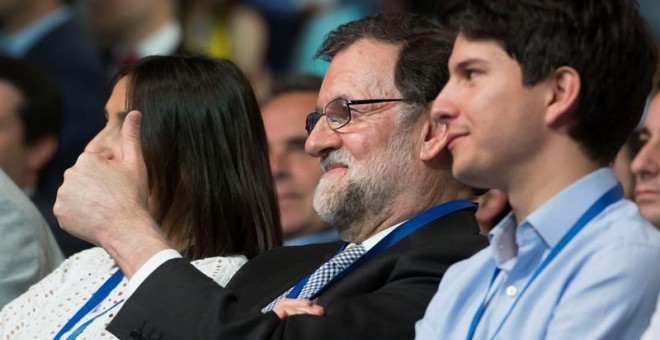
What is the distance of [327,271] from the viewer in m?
2.86

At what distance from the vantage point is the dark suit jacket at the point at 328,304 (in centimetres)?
257

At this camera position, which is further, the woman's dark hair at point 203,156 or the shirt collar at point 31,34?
the shirt collar at point 31,34

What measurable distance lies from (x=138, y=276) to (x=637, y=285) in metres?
1.05

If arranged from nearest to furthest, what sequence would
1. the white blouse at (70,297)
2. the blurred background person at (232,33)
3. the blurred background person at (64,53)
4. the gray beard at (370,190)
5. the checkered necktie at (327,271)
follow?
the checkered necktie at (327,271) < the gray beard at (370,190) < the white blouse at (70,297) < the blurred background person at (64,53) < the blurred background person at (232,33)

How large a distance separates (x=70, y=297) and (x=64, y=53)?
12.0 ft

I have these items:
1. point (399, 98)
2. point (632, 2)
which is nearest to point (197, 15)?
point (399, 98)

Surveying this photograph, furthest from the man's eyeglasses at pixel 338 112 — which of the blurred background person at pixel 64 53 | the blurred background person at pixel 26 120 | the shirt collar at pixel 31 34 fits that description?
the shirt collar at pixel 31 34

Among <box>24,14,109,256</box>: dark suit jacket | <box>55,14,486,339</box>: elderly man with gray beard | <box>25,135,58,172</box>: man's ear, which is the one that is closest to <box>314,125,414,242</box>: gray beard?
<box>55,14,486,339</box>: elderly man with gray beard

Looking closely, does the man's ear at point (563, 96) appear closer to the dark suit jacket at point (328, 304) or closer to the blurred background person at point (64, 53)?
the dark suit jacket at point (328, 304)

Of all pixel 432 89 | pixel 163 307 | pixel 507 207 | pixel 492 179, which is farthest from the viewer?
pixel 507 207

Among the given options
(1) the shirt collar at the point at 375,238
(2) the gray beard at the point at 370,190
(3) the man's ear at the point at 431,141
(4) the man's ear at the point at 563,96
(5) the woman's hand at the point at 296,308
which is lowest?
(5) the woman's hand at the point at 296,308

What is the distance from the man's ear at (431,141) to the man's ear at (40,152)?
278cm

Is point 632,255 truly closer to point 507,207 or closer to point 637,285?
point 637,285

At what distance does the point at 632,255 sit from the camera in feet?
6.92
